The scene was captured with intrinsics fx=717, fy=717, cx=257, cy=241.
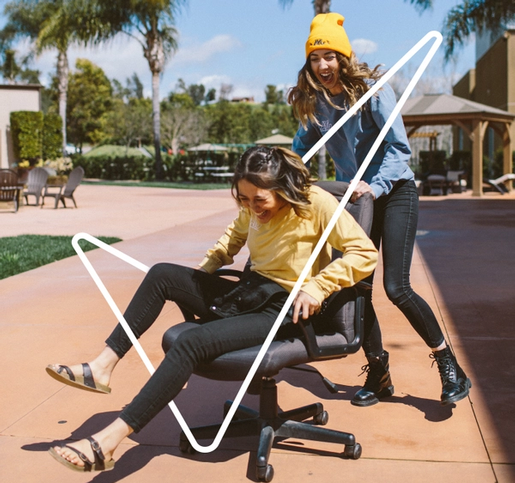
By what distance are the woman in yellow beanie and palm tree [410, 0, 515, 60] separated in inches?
871

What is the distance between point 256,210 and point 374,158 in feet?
2.95

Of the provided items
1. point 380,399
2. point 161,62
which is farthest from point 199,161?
point 380,399

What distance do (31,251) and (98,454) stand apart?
7.54 m

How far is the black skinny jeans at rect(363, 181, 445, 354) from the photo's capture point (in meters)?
3.64

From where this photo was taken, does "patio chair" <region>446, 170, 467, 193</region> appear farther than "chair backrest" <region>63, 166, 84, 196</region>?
Yes

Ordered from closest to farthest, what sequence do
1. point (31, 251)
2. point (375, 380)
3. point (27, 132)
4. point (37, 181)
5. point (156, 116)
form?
point (375, 380)
point (31, 251)
point (37, 181)
point (27, 132)
point (156, 116)

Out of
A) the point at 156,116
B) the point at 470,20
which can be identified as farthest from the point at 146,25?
the point at 470,20

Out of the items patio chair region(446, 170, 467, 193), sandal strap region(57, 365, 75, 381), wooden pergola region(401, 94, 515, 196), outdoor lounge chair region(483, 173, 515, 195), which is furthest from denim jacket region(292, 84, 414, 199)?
patio chair region(446, 170, 467, 193)

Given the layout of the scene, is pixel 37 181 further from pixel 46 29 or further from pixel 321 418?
pixel 46 29

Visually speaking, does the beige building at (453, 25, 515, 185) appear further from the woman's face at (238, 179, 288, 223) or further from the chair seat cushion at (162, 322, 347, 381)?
the chair seat cushion at (162, 322, 347, 381)

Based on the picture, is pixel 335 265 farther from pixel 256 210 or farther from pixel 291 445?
pixel 291 445

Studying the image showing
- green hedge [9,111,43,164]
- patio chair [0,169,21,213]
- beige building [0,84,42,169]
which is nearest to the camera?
patio chair [0,169,21,213]

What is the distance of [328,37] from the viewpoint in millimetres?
3373
